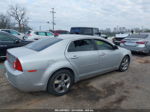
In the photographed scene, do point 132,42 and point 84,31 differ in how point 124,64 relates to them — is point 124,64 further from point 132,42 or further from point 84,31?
point 84,31

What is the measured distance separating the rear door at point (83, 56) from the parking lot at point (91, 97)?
480 mm

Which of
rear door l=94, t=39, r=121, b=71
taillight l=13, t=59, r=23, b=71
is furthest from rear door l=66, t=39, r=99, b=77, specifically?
taillight l=13, t=59, r=23, b=71

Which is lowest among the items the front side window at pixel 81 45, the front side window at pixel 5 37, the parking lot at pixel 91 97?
the parking lot at pixel 91 97

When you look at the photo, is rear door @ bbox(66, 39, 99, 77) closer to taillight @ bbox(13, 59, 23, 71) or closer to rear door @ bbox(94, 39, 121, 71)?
rear door @ bbox(94, 39, 121, 71)

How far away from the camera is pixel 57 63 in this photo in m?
2.82

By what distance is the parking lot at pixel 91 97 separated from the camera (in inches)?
105

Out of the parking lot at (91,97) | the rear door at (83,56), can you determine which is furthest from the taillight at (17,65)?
the rear door at (83,56)

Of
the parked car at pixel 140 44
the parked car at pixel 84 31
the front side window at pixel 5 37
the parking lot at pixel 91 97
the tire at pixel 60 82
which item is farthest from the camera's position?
the parked car at pixel 84 31

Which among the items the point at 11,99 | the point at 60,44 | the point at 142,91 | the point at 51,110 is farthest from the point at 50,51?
the point at 142,91

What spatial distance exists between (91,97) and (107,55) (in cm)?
157

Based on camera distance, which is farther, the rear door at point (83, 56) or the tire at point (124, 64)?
the tire at point (124, 64)

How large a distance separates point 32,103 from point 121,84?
260 centimetres

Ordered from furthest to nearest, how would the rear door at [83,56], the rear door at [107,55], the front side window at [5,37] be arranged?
the front side window at [5,37] → the rear door at [107,55] → the rear door at [83,56]

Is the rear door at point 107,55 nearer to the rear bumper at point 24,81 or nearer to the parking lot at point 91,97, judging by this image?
the parking lot at point 91,97
